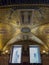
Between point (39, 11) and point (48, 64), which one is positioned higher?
point (39, 11)

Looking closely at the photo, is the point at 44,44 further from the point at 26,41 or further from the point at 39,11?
the point at 39,11

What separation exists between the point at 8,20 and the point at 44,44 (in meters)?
2.27

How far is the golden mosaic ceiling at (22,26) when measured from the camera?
1009 centimetres

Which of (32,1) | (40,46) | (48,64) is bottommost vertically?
(48,64)

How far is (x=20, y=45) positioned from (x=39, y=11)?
2.02 m

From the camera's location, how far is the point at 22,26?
34.3 feet

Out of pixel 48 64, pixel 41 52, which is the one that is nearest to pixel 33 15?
pixel 41 52

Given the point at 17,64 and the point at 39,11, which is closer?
the point at 17,64

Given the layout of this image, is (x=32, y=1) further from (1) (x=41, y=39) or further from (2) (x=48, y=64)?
(2) (x=48, y=64)

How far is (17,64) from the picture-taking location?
9352 mm

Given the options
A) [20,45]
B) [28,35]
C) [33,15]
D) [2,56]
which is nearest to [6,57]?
[2,56]

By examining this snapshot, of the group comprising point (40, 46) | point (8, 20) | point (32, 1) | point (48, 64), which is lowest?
point (48, 64)

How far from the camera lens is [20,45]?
33.9 ft

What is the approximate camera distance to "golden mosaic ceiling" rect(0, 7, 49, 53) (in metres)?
10.1
